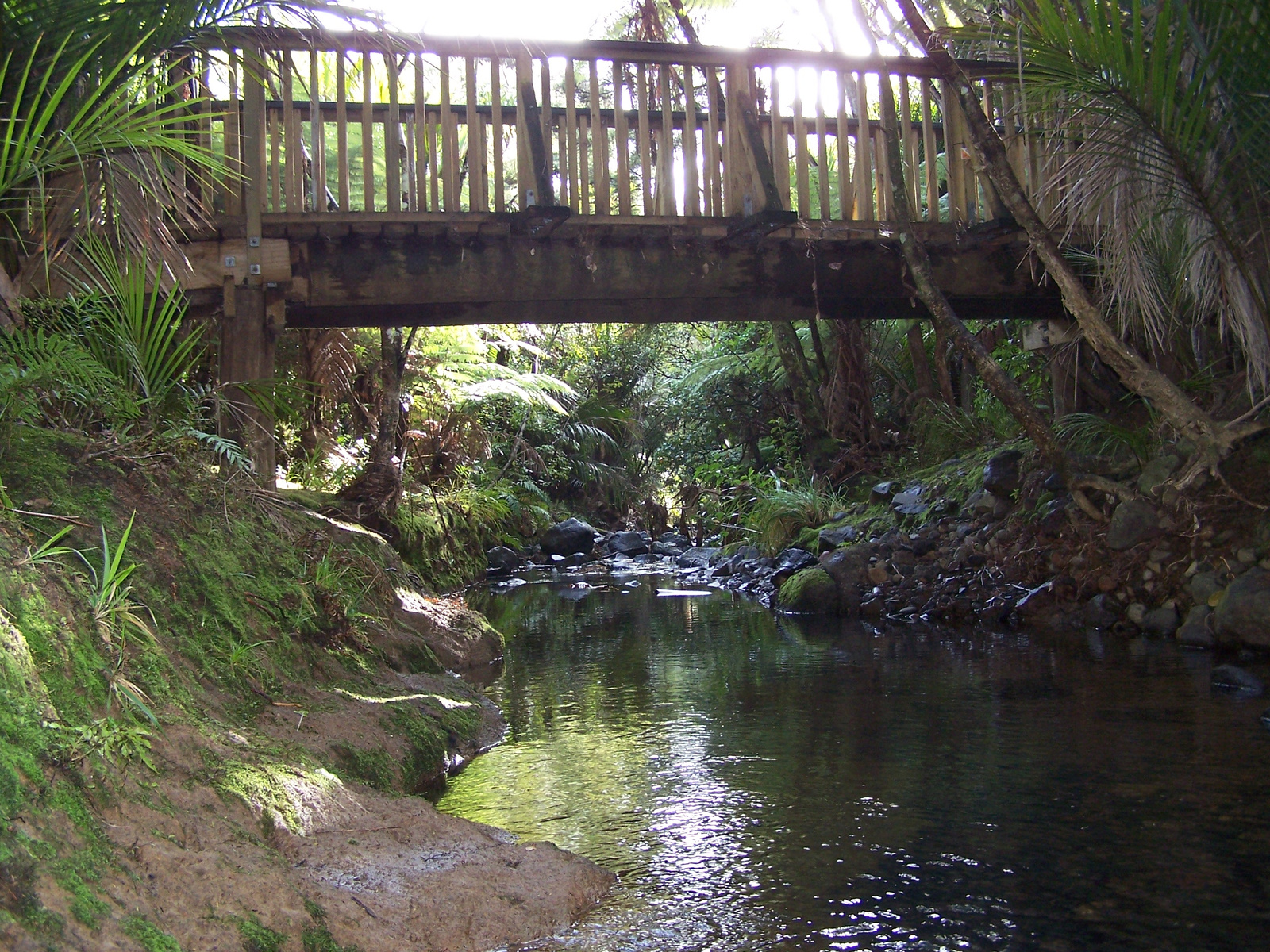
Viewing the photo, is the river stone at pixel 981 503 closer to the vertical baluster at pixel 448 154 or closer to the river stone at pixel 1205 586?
the river stone at pixel 1205 586

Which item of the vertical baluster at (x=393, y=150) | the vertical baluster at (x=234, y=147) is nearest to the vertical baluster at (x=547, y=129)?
the vertical baluster at (x=393, y=150)

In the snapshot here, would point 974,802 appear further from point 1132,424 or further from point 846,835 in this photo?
point 1132,424

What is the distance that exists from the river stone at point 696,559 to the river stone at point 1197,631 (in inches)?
266

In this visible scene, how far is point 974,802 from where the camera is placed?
3539 millimetres

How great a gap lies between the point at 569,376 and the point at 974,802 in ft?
53.6

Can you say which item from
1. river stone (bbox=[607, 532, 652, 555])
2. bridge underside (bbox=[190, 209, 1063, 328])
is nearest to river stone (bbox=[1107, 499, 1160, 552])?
bridge underside (bbox=[190, 209, 1063, 328])

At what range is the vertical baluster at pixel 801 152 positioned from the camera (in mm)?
6617

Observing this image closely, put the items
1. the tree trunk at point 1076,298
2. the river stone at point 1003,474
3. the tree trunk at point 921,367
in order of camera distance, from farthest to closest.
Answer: the tree trunk at point 921,367
the river stone at point 1003,474
the tree trunk at point 1076,298

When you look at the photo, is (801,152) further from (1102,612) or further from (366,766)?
(366,766)

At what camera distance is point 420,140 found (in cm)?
626

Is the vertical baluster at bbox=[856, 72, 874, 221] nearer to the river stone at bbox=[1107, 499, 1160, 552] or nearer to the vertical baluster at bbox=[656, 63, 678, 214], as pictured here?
the vertical baluster at bbox=[656, 63, 678, 214]

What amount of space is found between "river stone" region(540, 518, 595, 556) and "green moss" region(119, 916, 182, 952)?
12.7 m

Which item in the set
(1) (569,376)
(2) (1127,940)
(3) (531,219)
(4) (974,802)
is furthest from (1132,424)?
(1) (569,376)

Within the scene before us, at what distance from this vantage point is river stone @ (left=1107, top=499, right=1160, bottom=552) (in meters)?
6.82
